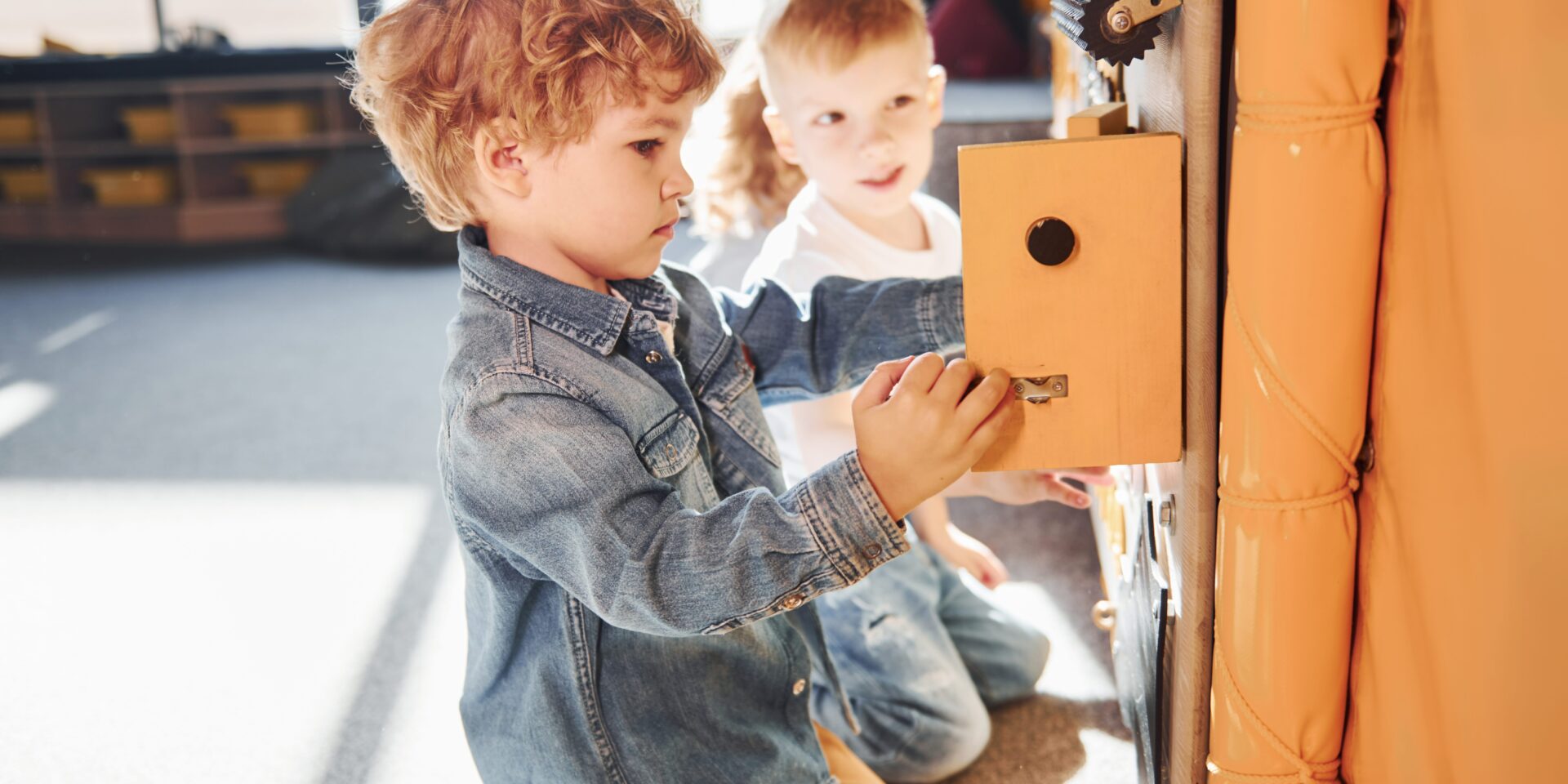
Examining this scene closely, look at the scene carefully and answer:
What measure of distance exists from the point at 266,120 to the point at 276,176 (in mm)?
214

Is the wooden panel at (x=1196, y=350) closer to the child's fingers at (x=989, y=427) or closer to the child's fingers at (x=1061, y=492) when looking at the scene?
the child's fingers at (x=989, y=427)

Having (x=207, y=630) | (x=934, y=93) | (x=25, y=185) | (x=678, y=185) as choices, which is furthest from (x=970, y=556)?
(x=25, y=185)

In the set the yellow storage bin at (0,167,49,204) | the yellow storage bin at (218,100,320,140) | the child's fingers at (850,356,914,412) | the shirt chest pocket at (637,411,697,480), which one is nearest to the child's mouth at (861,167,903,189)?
the shirt chest pocket at (637,411,697,480)

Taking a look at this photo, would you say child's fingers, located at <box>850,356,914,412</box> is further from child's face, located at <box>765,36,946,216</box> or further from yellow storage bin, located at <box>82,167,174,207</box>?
yellow storage bin, located at <box>82,167,174,207</box>

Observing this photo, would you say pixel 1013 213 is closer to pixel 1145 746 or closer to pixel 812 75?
pixel 1145 746

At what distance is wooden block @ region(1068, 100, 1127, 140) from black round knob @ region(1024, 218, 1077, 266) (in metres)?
0.09

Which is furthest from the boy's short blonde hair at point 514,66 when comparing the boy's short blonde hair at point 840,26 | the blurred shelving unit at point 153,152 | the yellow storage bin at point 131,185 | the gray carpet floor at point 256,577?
the yellow storage bin at point 131,185

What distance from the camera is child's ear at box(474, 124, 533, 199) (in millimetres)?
891

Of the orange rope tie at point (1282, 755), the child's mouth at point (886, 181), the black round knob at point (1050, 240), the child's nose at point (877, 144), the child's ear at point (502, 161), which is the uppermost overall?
the child's ear at point (502, 161)

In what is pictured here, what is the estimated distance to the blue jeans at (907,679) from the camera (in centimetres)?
136

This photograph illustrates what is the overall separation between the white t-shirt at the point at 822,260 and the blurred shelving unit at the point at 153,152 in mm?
3974

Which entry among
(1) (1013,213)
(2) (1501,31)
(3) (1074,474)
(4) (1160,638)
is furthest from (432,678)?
(2) (1501,31)

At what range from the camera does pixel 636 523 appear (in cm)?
81

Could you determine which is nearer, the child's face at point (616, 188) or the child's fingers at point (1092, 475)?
the child's face at point (616, 188)
